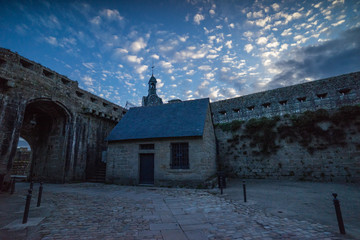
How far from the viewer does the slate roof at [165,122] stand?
36.9ft

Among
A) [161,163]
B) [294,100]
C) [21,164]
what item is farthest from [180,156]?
[21,164]

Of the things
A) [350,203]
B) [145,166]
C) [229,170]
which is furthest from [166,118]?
[350,203]

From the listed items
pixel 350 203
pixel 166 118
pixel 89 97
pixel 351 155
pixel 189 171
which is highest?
pixel 89 97

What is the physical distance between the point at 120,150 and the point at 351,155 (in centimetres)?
1552

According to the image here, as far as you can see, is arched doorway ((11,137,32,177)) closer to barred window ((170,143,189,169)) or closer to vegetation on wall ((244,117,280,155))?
barred window ((170,143,189,169))

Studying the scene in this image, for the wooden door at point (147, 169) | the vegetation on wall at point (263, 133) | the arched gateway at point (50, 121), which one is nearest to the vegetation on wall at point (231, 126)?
the vegetation on wall at point (263, 133)

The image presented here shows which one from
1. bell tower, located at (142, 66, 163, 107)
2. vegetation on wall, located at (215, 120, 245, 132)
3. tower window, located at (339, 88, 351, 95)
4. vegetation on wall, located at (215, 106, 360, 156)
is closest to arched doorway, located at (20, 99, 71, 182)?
vegetation on wall, located at (215, 120, 245, 132)

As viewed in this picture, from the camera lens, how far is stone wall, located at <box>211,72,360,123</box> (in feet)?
38.6

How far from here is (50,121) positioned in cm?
1444

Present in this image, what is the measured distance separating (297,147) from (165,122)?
1004 cm

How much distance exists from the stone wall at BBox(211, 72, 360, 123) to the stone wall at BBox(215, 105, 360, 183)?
0.75 m

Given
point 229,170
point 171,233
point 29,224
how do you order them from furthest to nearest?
point 229,170, point 29,224, point 171,233

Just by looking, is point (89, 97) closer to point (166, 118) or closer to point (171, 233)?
point (166, 118)

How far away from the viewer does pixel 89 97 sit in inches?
610
